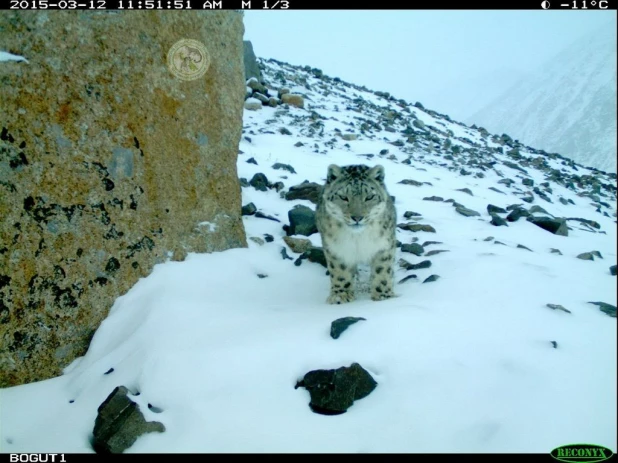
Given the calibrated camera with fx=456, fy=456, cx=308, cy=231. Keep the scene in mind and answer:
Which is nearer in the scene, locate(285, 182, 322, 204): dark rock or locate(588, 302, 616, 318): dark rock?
locate(588, 302, 616, 318): dark rock

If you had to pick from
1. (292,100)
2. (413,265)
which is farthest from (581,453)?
(292,100)

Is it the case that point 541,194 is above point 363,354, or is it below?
below

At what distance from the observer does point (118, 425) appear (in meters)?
3.56

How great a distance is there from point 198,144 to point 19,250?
8.59ft

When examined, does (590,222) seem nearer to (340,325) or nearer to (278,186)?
(278,186)

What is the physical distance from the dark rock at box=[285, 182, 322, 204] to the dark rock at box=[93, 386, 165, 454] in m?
6.47

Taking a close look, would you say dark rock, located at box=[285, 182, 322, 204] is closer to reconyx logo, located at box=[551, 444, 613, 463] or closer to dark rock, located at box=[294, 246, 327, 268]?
dark rock, located at box=[294, 246, 327, 268]

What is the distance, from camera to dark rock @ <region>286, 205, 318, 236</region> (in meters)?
8.21

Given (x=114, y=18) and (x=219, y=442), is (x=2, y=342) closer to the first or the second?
(x=219, y=442)

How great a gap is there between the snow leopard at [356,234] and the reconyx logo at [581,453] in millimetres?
3201

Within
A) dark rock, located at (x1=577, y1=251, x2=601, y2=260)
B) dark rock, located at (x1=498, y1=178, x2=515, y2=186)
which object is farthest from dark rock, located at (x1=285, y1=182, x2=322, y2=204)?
dark rock, located at (x1=498, y1=178, x2=515, y2=186)

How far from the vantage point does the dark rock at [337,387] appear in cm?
354

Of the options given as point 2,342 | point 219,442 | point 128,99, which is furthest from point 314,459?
point 128,99

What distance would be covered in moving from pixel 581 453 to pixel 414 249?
15.7 feet
